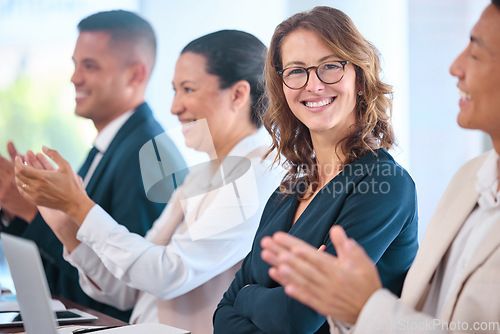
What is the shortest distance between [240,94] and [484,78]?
1.35 metres

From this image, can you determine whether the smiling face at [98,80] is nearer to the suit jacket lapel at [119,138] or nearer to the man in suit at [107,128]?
the man in suit at [107,128]

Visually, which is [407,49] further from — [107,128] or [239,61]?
[107,128]

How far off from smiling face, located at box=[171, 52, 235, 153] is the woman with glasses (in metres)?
0.44

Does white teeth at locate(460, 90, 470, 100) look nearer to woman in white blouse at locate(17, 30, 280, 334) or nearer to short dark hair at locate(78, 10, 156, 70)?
woman in white blouse at locate(17, 30, 280, 334)

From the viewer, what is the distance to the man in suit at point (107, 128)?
2.60m

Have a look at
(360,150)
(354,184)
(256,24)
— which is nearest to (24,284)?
(354,184)

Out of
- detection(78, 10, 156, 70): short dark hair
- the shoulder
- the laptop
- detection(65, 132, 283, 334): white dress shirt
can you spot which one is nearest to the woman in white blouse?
detection(65, 132, 283, 334): white dress shirt

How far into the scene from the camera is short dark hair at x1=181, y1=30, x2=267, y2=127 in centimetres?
227

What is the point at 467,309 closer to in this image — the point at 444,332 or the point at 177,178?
the point at 444,332

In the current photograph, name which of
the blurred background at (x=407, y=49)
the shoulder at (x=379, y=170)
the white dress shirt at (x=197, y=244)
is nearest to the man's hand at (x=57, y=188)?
the white dress shirt at (x=197, y=244)

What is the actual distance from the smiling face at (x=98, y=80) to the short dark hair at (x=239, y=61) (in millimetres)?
616

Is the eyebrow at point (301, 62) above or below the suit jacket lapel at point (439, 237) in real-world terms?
above

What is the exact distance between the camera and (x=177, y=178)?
8.24 feet

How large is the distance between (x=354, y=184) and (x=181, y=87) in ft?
3.98
